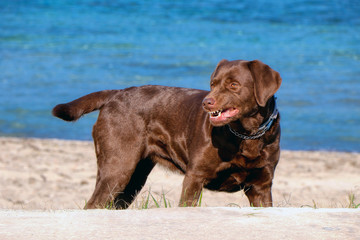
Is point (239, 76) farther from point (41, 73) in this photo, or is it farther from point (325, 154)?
point (41, 73)

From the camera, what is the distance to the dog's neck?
15.7 feet

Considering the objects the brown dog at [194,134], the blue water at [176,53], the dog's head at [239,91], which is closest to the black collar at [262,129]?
the brown dog at [194,134]

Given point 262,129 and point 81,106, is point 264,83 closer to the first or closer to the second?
point 262,129

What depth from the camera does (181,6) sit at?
33.5 meters

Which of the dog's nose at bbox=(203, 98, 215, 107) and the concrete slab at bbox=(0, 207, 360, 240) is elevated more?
the dog's nose at bbox=(203, 98, 215, 107)

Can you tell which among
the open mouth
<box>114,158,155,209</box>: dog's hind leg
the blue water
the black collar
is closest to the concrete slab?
the open mouth

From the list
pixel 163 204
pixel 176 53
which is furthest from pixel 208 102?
pixel 176 53

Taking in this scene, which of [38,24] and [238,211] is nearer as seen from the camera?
[238,211]

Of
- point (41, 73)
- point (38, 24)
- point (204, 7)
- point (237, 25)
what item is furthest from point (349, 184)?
point (204, 7)

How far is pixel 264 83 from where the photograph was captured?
459 centimetres

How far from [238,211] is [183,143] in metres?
1.36

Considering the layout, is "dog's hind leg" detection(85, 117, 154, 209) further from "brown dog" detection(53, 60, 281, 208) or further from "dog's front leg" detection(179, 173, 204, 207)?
"dog's front leg" detection(179, 173, 204, 207)

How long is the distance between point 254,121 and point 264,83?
35 cm

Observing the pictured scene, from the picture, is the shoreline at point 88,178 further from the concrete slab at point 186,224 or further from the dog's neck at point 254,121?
the concrete slab at point 186,224
